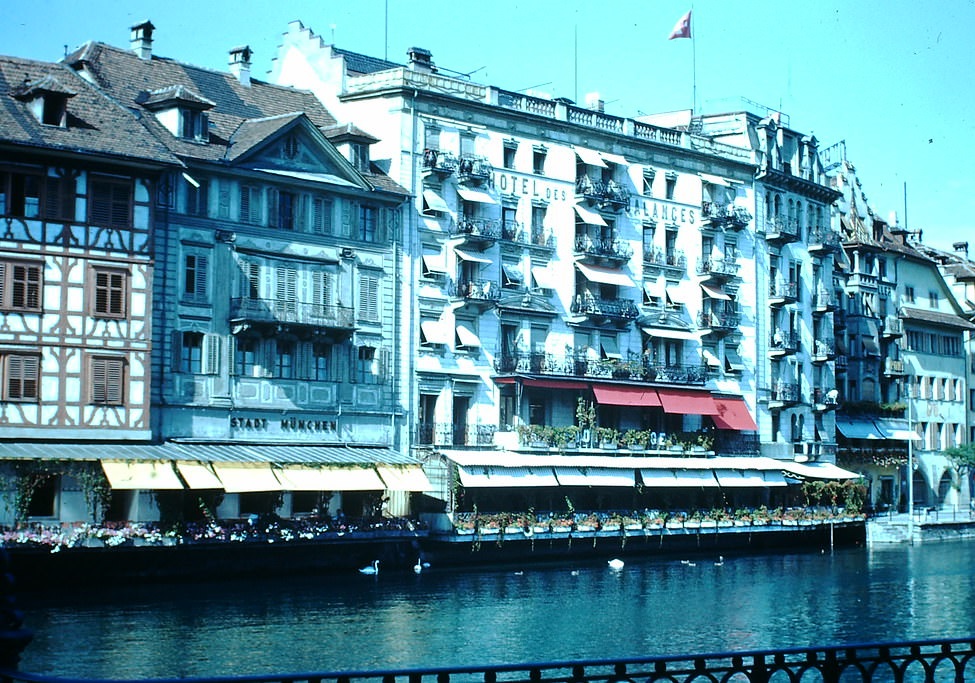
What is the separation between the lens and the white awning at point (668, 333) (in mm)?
78500

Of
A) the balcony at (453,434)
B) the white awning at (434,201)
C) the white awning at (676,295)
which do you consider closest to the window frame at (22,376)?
the balcony at (453,434)

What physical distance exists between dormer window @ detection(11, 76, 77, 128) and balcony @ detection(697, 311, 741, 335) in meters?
38.7

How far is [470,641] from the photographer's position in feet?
136

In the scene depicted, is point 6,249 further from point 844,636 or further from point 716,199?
point 716,199

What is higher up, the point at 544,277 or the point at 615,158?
the point at 615,158

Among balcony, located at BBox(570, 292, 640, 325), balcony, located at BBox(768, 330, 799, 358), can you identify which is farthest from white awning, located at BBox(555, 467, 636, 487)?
balcony, located at BBox(768, 330, 799, 358)

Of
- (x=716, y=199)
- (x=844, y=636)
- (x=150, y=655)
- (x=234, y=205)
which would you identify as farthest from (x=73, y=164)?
(x=716, y=199)

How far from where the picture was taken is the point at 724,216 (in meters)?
83.6

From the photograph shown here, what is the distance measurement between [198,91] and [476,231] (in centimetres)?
1360

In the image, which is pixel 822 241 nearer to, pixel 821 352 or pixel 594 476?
pixel 821 352

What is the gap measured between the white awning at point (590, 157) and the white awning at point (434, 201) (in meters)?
9.69

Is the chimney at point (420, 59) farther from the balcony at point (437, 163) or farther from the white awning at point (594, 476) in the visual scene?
the white awning at point (594, 476)

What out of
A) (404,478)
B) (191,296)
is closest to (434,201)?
(404,478)

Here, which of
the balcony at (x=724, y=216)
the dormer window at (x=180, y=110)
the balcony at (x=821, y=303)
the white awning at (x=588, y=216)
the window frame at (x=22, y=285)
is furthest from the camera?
the balcony at (x=821, y=303)
